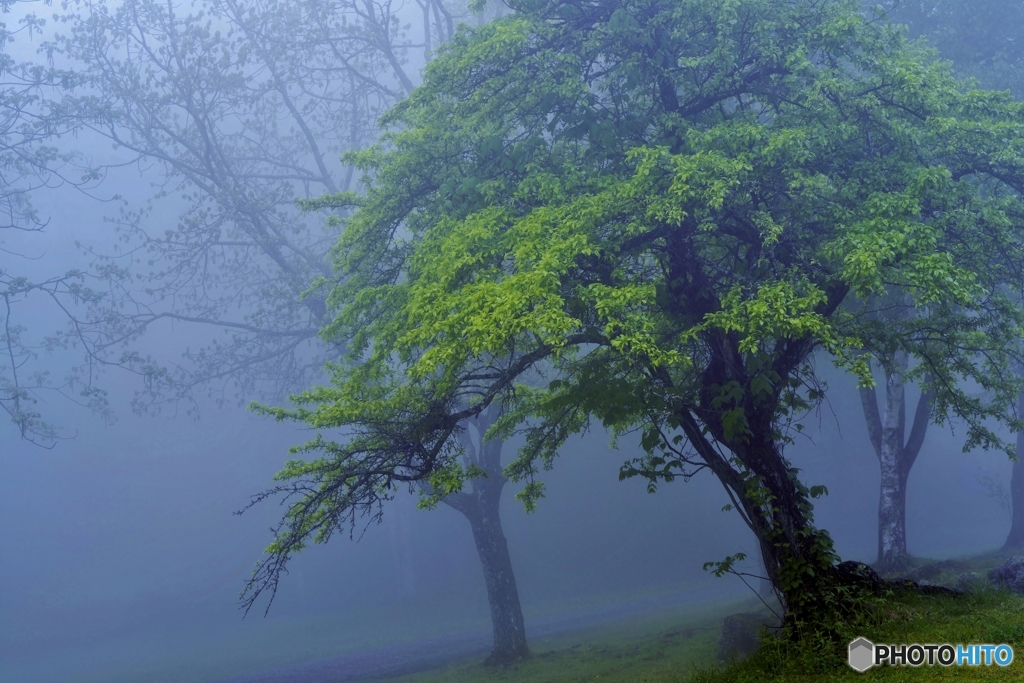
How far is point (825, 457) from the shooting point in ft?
89.7

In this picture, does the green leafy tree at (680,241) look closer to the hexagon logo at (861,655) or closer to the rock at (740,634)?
the hexagon logo at (861,655)

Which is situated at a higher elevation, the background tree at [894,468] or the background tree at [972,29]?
the background tree at [972,29]

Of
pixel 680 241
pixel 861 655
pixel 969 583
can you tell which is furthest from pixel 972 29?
pixel 861 655

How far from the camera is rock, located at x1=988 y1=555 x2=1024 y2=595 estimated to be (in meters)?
9.36

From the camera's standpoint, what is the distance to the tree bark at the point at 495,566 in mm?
13883

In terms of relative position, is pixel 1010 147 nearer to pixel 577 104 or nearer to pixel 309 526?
pixel 577 104

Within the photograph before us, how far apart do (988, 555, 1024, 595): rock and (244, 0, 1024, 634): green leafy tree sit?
167 cm

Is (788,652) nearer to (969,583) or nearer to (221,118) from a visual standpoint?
(969,583)

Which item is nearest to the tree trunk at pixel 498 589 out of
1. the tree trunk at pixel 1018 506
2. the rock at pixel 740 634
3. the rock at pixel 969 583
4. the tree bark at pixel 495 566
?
the tree bark at pixel 495 566

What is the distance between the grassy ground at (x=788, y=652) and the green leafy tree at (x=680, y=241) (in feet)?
1.76

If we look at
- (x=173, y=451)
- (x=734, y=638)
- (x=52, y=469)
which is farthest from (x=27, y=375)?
(x=734, y=638)

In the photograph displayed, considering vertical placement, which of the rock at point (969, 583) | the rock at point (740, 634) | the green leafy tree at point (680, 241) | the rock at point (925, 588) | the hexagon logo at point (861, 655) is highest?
the green leafy tree at point (680, 241)

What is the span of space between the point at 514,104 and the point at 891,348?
501 cm

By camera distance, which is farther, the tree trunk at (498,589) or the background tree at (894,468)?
the background tree at (894,468)
